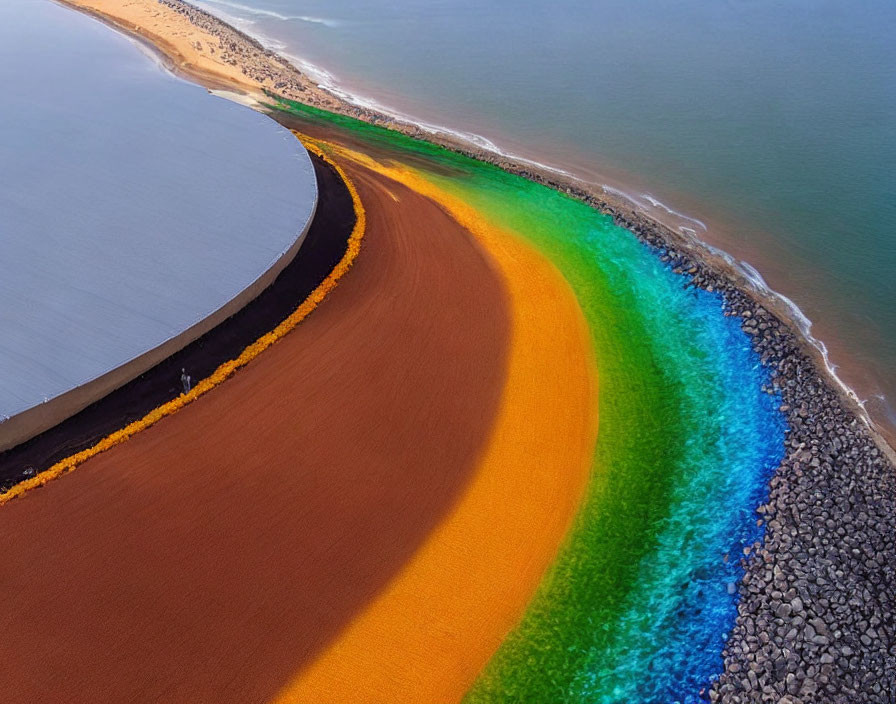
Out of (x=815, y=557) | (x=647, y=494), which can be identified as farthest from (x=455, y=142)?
(x=815, y=557)

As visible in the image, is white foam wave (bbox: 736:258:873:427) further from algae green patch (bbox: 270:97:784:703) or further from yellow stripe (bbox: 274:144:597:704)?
yellow stripe (bbox: 274:144:597:704)

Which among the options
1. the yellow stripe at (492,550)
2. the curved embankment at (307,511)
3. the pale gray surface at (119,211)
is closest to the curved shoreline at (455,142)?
the pale gray surface at (119,211)

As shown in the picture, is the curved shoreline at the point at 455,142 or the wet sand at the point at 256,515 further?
the curved shoreline at the point at 455,142

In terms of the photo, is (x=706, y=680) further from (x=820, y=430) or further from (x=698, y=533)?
(x=820, y=430)

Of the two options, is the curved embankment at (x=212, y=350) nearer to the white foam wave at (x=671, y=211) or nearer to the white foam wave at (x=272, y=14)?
the white foam wave at (x=671, y=211)

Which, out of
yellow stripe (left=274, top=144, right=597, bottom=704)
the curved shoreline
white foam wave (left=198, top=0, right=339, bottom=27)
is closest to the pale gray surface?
the curved shoreline

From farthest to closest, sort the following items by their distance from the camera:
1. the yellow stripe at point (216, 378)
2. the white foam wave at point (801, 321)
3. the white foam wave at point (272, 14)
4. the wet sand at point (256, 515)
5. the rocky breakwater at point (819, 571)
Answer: the white foam wave at point (272, 14)
the white foam wave at point (801, 321)
the yellow stripe at point (216, 378)
the rocky breakwater at point (819, 571)
the wet sand at point (256, 515)
